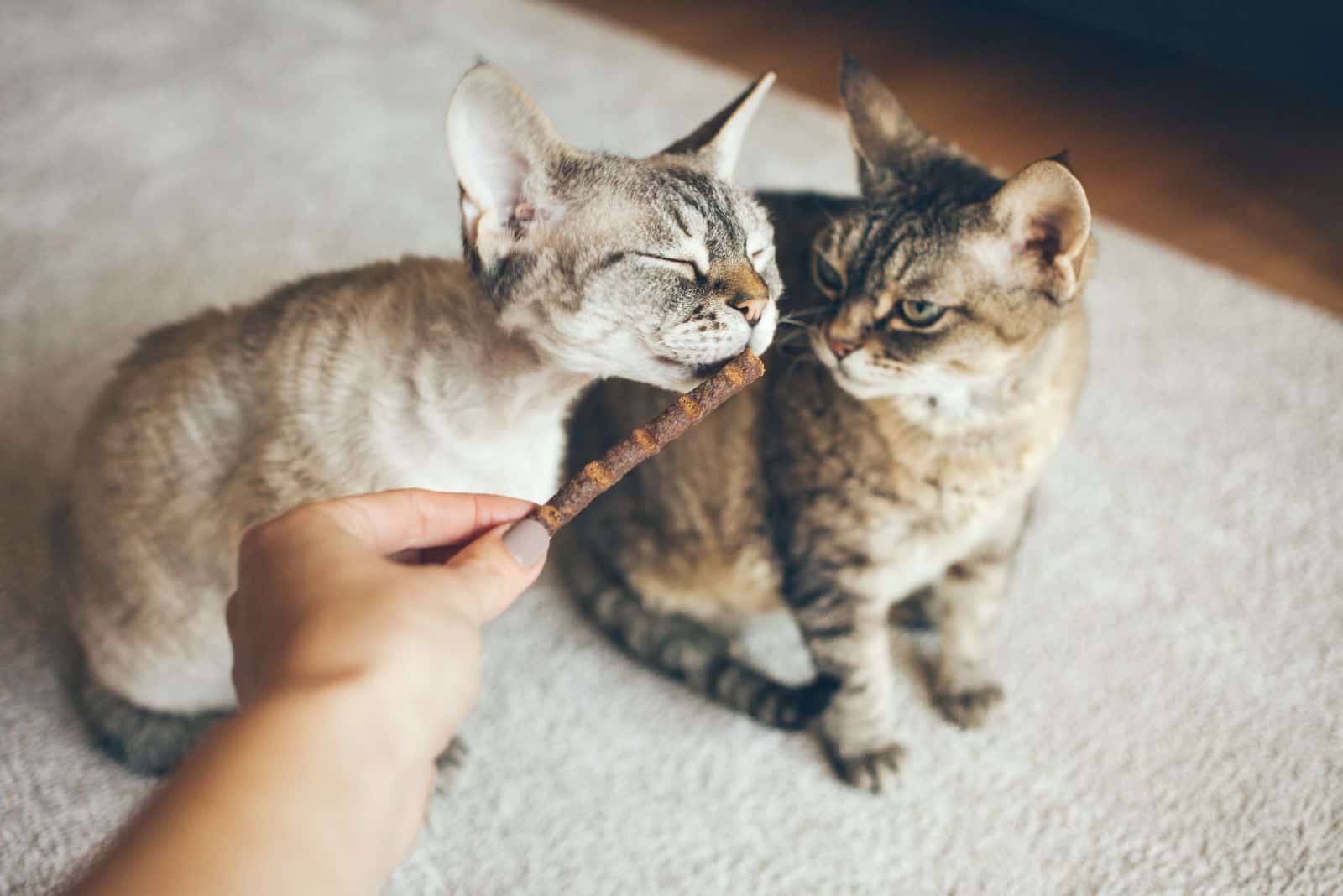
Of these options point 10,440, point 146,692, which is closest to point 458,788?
point 146,692

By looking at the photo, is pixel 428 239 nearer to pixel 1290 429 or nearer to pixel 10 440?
pixel 10 440

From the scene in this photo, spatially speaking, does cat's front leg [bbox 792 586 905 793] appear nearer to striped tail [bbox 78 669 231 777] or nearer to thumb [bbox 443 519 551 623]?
thumb [bbox 443 519 551 623]

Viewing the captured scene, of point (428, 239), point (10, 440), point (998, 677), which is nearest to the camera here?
point (998, 677)

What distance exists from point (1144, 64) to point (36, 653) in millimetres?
3247

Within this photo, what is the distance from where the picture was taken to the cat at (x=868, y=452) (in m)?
1.22

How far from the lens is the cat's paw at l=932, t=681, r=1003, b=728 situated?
1.54 m

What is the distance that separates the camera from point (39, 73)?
2.69 metres

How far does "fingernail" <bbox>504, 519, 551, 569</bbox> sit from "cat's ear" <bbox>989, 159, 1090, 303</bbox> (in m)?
0.66

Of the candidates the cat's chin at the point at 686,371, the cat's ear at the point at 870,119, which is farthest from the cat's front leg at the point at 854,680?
the cat's ear at the point at 870,119

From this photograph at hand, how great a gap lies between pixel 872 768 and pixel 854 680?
5.2 inches

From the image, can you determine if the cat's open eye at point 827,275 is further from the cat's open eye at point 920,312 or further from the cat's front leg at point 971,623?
the cat's front leg at point 971,623

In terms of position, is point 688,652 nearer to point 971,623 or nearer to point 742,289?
point 971,623

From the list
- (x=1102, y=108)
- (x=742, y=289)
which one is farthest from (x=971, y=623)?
(x=1102, y=108)

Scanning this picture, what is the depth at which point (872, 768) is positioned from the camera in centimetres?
146
